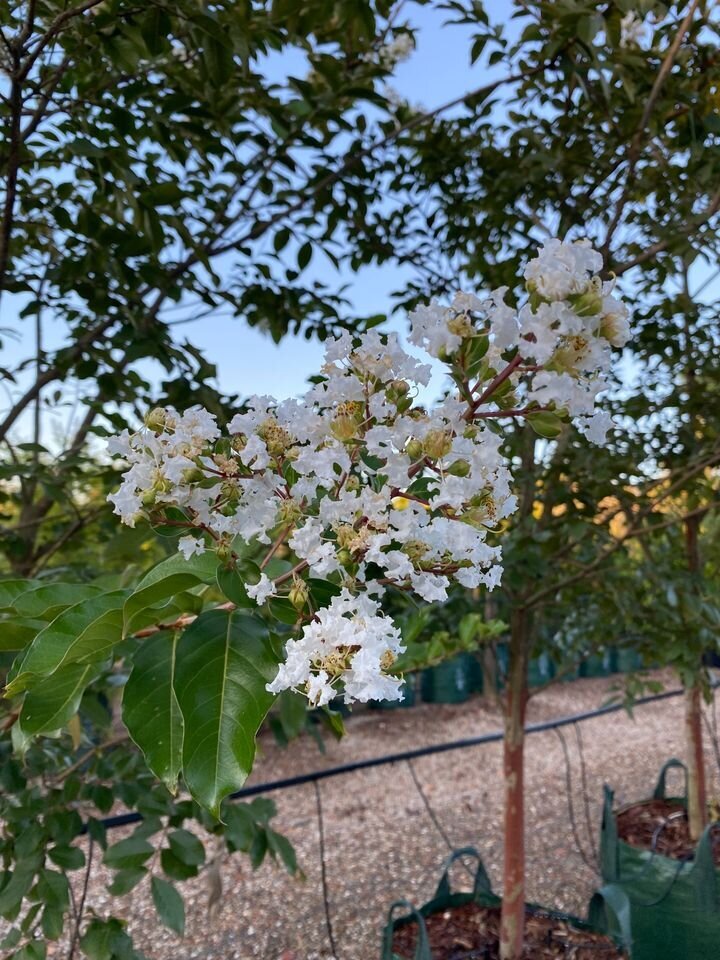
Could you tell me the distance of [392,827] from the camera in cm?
331

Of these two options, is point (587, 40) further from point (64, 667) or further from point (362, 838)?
point (362, 838)

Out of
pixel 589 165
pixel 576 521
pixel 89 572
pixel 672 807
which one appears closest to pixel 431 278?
pixel 589 165

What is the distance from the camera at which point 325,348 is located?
1.95 ft

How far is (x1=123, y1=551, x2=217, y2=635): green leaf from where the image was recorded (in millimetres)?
531

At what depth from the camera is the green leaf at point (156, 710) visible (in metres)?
0.54

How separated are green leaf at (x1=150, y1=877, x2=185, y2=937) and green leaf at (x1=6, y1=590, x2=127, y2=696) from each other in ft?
2.70

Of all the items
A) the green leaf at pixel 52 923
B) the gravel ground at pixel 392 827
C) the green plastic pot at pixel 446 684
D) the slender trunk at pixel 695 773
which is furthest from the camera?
the green plastic pot at pixel 446 684

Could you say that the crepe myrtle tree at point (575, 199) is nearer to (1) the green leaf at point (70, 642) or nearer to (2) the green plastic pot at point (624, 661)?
(1) the green leaf at point (70, 642)

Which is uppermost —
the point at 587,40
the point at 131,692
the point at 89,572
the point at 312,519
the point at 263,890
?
the point at 587,40

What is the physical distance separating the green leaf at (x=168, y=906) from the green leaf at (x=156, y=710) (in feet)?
2.60

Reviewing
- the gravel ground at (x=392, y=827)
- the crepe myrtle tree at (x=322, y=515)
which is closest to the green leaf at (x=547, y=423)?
the crepe myrtle tree at (x=322, y=515)

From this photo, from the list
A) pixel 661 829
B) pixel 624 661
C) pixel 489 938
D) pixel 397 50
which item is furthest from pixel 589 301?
pixel 624 661

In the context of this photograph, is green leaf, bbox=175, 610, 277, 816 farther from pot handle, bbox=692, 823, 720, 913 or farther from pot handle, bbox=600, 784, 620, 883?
pot handle, bbox=600, 784, 620, 883

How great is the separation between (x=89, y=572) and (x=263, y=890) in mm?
1842
